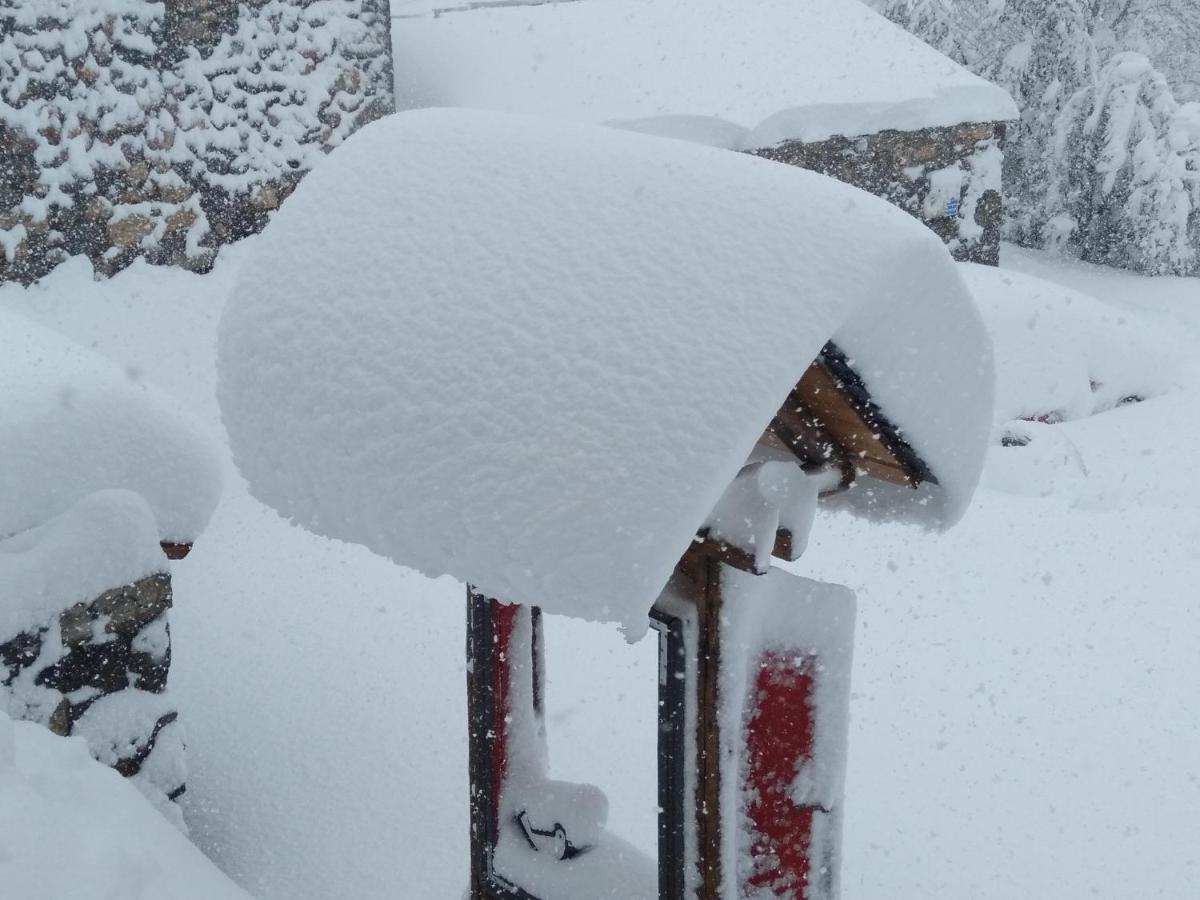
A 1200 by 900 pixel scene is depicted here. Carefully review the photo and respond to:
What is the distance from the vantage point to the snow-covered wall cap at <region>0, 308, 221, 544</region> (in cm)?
249

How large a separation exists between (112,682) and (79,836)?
86 centimetres

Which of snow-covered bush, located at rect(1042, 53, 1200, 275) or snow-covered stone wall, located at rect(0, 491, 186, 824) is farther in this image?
snow-covered bush, located at rect(1042, 53, 1200, 275)

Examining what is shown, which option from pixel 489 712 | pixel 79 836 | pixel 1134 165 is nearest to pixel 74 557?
pixel 79 836

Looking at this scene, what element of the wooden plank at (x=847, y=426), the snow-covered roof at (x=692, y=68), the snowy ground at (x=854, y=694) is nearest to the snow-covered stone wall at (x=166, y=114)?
the snowy ground at (x=854, y=694)

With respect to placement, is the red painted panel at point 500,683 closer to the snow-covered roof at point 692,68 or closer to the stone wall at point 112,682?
the stone wall at point 112,682

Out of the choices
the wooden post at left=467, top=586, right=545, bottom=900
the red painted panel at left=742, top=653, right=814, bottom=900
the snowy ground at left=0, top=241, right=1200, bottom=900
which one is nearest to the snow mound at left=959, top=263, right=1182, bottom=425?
the snowy ground at left=0, top=241, right=1200, bottom=900

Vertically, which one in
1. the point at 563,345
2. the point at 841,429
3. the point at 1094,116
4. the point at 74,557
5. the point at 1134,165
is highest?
the point at 563,345

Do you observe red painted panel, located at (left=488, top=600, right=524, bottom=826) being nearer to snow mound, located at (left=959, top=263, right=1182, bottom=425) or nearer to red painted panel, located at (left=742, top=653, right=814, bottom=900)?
red painted panel, located at (left=742, top=653, right=814, bottom=900)

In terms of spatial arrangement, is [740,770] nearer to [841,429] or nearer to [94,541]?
[841,429]

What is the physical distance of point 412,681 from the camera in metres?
4.02

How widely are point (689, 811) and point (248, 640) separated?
8.57 ft

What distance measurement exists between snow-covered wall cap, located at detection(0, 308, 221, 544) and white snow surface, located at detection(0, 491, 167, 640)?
0.12 feet

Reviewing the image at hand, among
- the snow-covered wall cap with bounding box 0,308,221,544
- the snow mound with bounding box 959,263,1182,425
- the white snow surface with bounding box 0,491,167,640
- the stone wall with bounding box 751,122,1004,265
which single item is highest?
the snow-covered wall cap with bounding box 0,308,221,544

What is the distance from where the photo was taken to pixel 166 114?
210 inches
